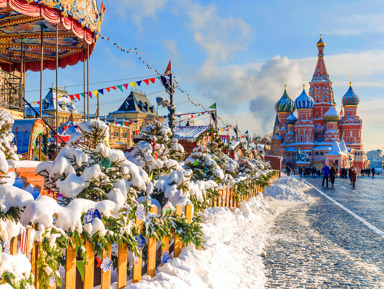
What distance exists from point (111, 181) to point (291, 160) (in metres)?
78.3

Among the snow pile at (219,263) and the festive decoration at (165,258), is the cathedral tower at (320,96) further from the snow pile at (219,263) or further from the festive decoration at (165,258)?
the festive decoration at (165,258)

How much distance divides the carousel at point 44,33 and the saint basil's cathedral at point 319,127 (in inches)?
2612

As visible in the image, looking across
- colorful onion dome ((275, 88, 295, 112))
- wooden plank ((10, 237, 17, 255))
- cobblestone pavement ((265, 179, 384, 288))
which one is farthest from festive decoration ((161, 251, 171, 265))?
colorful onion dome ((275, 88, 295, 112))

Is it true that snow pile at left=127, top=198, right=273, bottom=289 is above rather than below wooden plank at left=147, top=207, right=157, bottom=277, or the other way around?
below

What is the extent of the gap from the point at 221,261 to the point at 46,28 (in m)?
8.93

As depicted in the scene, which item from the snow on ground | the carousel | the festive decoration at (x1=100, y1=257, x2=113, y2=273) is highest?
the carousel

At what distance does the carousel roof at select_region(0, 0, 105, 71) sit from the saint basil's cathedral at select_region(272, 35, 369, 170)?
6633cm

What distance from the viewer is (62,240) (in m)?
3.26

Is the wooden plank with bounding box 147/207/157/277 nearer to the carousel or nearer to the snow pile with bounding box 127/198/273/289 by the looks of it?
the snow pile with bounding box 127/198/273/289

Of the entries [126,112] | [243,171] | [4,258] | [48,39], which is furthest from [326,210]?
[126,112]

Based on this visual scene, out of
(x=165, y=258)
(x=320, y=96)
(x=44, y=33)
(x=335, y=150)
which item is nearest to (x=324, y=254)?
(x=165, y=258)

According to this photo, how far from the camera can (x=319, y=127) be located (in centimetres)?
8200

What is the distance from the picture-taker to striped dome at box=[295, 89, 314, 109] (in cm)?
7856

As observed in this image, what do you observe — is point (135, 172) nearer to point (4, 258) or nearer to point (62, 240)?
point (62, 240)
